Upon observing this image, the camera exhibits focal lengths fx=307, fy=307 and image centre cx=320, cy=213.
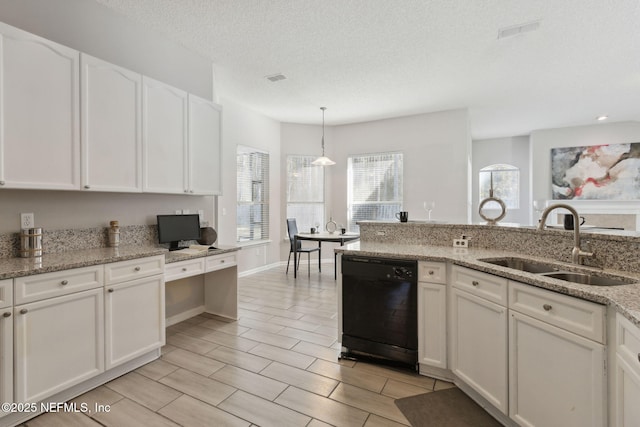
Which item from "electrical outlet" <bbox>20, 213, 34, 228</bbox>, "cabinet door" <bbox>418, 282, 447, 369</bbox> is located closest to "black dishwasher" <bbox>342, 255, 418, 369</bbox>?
"cabinet door" <bbox>418, 282, 447, 369</bbox>

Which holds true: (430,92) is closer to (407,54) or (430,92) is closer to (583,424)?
(407,54)

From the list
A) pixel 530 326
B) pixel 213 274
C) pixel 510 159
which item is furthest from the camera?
pixel 510 159

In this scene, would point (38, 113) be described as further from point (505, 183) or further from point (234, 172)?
point (505, 183)

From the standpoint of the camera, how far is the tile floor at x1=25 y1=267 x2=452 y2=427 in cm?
182

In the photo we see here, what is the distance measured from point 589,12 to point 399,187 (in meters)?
3.79

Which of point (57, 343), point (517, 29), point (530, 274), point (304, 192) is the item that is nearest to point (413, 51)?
point (517, 29)

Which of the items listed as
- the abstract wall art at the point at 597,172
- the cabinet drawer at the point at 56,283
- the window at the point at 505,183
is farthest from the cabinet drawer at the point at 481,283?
the window at the point at 505,183

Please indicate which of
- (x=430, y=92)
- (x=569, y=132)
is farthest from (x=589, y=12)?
(x=569, y=132)

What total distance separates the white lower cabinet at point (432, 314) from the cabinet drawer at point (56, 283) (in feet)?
7.36

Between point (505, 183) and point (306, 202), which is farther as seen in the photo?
point (505, 183)

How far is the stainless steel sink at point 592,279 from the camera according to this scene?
5.13 ft

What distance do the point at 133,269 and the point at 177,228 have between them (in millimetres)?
904

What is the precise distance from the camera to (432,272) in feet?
7.23

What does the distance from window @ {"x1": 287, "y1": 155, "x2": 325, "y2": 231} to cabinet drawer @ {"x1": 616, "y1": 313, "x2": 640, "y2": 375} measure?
17.6 feet
